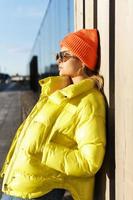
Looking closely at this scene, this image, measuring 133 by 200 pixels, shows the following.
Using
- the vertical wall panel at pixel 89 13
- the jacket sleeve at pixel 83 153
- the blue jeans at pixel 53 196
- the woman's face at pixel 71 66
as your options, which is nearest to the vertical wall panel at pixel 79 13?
the vertical wall panel at pixel 89 13

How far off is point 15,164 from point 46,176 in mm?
179

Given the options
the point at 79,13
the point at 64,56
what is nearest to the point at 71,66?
the point at 64,56

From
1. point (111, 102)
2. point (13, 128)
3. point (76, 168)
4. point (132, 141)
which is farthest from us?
point (13, 128)

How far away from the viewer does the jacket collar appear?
117 inches

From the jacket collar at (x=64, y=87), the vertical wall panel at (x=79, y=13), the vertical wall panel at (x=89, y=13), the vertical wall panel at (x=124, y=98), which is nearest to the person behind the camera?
the vertical wall panel at (x=124, y=98)

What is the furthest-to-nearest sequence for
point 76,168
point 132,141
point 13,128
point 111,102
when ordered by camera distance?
point 13,128, point 111,102, point 76,168, point 132,141

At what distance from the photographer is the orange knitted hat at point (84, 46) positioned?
10.4ft

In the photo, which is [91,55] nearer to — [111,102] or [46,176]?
[111,102]

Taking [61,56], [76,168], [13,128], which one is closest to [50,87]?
[61,56]

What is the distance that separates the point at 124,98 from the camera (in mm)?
2732

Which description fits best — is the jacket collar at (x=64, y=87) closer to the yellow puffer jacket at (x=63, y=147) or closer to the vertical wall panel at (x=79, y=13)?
the yellow puffer jacket at (x=63, y=147)

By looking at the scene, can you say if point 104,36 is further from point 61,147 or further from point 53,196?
point 53,196

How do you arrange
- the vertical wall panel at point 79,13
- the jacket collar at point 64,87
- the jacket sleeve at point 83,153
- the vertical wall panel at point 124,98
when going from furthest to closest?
the vertical wall panel at point 79,13 → the jacket collar at point 64,87 → the jacket sleeve at point 83,153 → the vertical wall panel at point 124,98

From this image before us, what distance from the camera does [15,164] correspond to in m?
2.99
